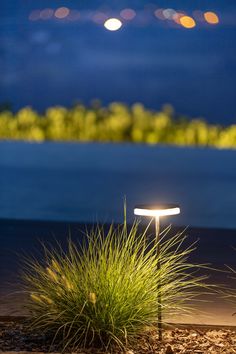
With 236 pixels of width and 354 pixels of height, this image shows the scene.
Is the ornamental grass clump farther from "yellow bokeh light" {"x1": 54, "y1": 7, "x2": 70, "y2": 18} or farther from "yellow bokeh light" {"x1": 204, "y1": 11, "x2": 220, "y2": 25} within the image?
"yellow bokeh light" {"x1": 54, "y1": 7, "x2": 70, "y2": 18}

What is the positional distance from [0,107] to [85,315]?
9.84 m

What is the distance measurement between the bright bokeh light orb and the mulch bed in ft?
28.0

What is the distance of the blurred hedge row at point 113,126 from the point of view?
47.0 ft

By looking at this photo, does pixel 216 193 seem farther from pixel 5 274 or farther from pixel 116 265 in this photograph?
pixel 116 265

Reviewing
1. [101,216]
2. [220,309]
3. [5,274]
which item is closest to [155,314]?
[220,309]

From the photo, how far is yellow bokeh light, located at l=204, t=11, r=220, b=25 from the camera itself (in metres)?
13.8

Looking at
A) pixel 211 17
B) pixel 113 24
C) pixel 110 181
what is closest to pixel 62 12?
pixel 113 24

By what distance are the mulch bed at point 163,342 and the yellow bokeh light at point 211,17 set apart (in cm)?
789

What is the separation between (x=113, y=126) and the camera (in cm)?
1517

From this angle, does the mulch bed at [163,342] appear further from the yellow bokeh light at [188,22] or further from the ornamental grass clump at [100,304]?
the yellow bokeh light at [188,22]

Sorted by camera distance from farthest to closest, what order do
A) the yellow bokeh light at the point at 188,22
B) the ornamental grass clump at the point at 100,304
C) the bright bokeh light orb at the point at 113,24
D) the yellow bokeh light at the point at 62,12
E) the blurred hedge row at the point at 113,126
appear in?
the yellow bokeh light at the point at 62,12 < the bright bokeh light orb at the point at 113,24 < the blurred hedge row at the point at 113,126 < the yellow bokeh light at the point at 188,22 < the ornamental grass clump at the point at 100,304

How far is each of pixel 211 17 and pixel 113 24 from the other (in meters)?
1.55

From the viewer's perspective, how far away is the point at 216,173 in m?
14.9

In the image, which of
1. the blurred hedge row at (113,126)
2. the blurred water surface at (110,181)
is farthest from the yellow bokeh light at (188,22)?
the blurred water surface at (110,181)
